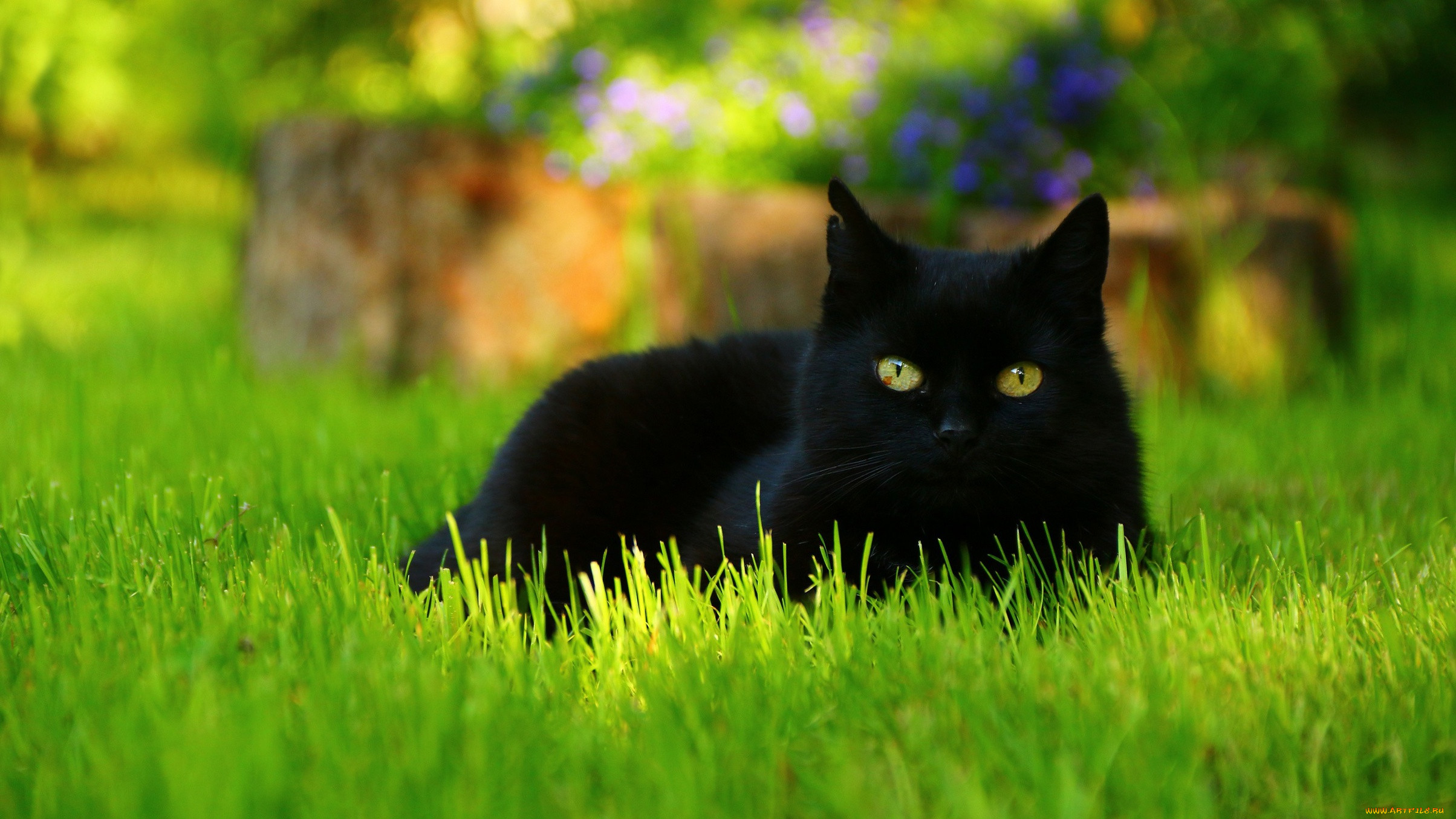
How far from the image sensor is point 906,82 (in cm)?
566

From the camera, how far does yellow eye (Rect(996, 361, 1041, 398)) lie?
6.75ft

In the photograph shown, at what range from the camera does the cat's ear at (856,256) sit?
82.6 inches

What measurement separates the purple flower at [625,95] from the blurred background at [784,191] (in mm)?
14

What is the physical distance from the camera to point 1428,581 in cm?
207

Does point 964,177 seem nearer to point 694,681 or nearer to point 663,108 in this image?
point 663,108

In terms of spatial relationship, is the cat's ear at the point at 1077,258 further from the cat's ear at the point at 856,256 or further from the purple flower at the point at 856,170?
the purple flower at the point at 856,170

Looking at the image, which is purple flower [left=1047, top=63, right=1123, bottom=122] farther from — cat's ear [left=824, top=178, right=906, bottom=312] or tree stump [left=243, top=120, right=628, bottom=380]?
cat's ear [left=824, top=178, right=906, bottom=312]

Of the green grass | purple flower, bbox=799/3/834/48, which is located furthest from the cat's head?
purple flower, bbox=799/3/834/48

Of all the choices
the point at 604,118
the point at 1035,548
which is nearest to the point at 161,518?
the point at 1035,548

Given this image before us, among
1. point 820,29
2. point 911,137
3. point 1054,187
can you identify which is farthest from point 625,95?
point 1054,187

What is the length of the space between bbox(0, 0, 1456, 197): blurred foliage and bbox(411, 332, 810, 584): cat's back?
8.38ft

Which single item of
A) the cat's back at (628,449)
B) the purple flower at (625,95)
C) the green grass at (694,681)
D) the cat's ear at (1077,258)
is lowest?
the green grass at (694,681)

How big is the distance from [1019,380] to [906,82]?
3.94 meters

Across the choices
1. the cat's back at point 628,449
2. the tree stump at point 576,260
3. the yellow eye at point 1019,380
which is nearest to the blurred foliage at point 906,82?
the tree stump at point 576,260
